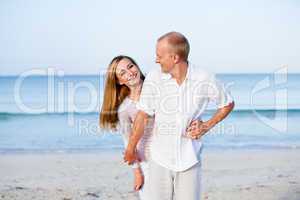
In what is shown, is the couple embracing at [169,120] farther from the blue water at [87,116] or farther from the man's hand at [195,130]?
the blue water at [87,116]

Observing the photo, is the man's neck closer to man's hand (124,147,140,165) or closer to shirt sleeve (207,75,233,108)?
shirt sleeve (207,75,233,108)

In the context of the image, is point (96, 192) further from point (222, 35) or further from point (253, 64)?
point (253, 64)

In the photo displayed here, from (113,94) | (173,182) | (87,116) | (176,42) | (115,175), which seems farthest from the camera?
(87,116)

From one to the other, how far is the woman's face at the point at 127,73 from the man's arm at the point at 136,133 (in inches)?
6.7

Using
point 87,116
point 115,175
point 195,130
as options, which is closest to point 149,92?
point 195,130

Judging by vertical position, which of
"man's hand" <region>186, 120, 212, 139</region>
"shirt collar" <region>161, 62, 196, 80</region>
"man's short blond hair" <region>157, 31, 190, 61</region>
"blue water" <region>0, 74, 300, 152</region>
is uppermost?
"man's short blond hair" <region>157, 31, 190, 61</region>

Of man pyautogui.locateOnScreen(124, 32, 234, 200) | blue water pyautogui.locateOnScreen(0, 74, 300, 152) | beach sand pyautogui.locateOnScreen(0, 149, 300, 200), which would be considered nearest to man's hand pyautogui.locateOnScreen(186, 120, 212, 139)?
man pyautogui.locateOnScreen(124, 32, 234, 200)

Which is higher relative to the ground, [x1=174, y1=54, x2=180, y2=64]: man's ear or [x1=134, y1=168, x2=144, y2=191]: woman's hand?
[x1=174, y1=54, x2=180, y2=64]: man's ear

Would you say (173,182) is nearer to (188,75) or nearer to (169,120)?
(169,120)

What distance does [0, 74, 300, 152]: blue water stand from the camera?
16.0 feet

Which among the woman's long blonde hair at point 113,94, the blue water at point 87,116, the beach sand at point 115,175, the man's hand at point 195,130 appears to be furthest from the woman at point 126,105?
the blue water at point 87,116

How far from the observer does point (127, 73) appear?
2018mm

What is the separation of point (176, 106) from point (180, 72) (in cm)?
12

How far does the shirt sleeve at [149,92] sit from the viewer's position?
186 cm
